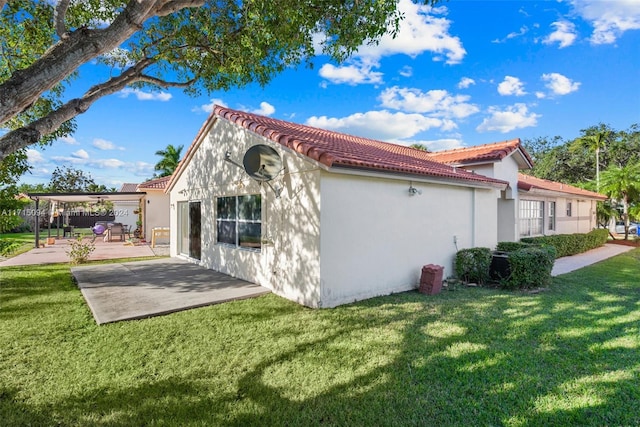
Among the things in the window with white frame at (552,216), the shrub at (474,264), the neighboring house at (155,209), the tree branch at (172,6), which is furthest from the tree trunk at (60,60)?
the window with white frame at (552,216)

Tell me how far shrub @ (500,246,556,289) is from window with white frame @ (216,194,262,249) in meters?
7.58

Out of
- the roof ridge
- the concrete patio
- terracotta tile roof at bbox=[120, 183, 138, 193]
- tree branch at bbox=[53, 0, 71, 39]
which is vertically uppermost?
tree branch at bbox=[53, 0, 71, 39]

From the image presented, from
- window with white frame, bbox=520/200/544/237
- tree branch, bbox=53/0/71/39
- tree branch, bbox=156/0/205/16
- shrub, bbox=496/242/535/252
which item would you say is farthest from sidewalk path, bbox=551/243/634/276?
tree branch, bbox=53/0/71/39

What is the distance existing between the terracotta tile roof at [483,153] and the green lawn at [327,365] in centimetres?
730

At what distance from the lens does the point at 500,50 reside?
48.9 feet

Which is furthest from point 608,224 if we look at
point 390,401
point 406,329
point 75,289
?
point 75,289

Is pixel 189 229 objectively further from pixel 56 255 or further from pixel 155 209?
pixel 155 209

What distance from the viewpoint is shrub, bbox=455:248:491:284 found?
33.4ft

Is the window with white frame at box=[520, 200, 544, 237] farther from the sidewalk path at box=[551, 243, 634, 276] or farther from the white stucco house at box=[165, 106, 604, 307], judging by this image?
the white stucco house at box=[165, 106, 604, 307]

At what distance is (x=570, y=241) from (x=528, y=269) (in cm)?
1117

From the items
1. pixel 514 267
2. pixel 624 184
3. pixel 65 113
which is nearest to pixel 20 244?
pixel 65 113

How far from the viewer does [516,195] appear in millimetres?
15102

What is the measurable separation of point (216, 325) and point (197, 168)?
8.86 meters

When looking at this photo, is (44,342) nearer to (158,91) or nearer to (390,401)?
(390,401)
